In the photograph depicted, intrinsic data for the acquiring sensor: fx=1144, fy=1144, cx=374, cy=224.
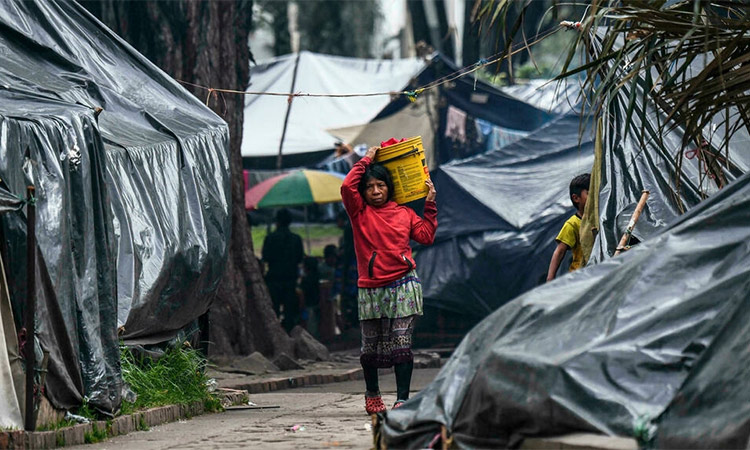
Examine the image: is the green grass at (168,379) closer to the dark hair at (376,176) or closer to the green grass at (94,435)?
the green grass at (94,435)

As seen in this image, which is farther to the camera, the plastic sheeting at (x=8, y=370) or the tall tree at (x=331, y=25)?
the tall tree at (x=331, y=25)

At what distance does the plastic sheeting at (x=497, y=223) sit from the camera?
1516cm

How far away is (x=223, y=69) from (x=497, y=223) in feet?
Result: 14.6

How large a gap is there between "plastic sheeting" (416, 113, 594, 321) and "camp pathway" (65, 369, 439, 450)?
5527mm

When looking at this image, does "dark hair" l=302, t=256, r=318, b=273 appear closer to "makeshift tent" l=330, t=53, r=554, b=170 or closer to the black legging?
"makeshift tent" l=330, t=53, r=554, b=170

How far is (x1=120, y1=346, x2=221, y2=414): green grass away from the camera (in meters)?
8.13

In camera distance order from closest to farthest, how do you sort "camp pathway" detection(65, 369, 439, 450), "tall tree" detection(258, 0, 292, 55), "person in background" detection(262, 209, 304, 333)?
1. "camp pathway" detection(65, 369, 439, 450)
2. "person in background" detection(262, 209, 304, 333)
3. "tall tree" detection(258, 0, 292, 55)

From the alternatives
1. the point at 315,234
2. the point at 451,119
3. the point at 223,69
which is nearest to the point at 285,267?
the point at 223,69

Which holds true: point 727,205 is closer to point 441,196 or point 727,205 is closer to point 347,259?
point 441,196

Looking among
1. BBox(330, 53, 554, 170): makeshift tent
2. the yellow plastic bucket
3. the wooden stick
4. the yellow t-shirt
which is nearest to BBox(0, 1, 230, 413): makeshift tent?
the yellow plastic bucket

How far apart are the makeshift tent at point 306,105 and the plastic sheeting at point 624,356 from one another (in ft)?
48.0

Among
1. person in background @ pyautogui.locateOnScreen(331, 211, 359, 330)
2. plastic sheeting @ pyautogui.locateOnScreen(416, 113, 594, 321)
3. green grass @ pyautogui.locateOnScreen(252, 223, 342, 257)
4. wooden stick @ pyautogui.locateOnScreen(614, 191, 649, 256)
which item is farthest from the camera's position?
green grass @ pyautogui.locateOnScreen(252, 223, 342, 257)

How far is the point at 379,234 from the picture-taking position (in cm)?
807

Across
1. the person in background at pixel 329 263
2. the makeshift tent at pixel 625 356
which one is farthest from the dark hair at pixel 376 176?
the person in background at pixel 329 263
